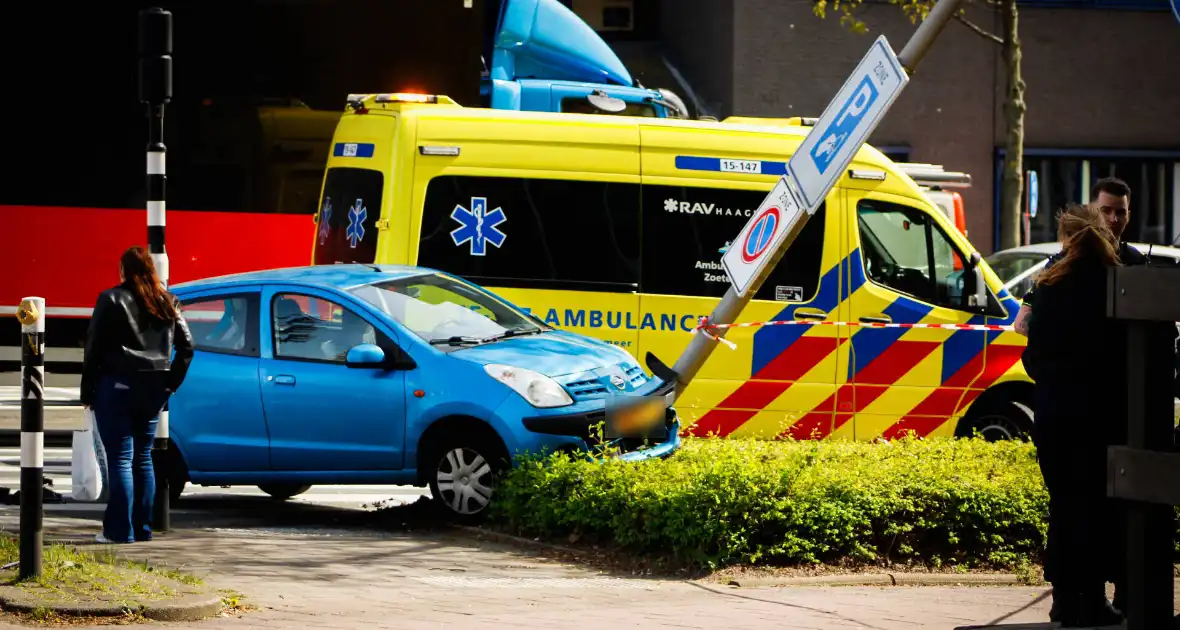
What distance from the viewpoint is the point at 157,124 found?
930cm

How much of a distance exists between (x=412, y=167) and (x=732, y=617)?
528 cm

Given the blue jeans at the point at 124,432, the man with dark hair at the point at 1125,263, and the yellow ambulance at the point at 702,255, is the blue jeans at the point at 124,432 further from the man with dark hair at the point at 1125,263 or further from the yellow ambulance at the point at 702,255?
the man with dark hair at the point at 1125,263

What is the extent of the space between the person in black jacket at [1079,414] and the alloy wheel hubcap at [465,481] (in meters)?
3.71

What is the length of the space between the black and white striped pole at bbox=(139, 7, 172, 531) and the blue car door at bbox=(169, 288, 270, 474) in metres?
0.80

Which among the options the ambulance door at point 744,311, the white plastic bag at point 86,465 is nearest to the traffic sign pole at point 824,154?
the ambulance door at point 744,311

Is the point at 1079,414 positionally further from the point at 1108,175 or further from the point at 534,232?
the point at 1108,175

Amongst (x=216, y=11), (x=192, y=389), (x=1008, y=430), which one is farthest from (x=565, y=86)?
(x=192, y=389)

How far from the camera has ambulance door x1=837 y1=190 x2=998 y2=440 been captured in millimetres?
12141

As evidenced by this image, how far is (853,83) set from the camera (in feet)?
29.3

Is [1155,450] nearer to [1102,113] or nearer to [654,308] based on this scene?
[654,308]

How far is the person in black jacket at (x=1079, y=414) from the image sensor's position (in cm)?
666

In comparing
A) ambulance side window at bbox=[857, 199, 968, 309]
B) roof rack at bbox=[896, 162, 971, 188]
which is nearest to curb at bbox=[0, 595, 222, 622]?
ambulance side window at bbox=[857, 199, 968, 309]

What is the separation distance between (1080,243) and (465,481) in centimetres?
406

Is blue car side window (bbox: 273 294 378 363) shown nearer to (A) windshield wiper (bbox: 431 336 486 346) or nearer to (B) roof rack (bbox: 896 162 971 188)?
(A) windshield wiper (bbox: 431 336 486 346)
